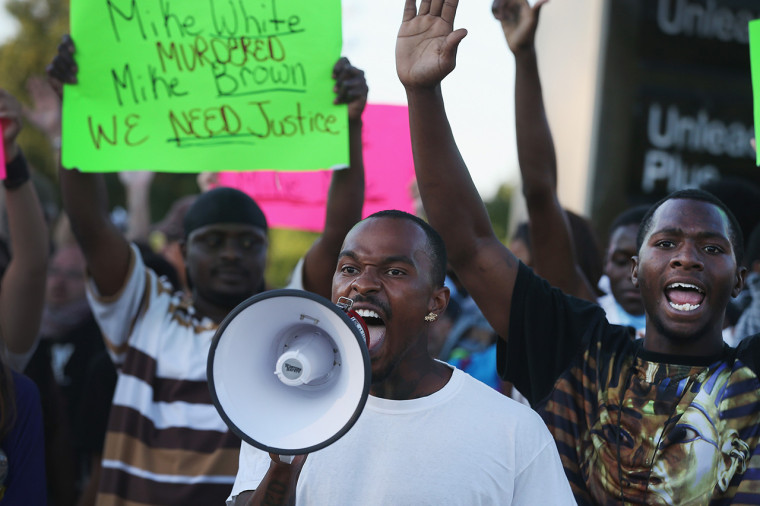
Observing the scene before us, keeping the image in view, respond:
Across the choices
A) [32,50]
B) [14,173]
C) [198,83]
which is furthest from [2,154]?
[32,50]

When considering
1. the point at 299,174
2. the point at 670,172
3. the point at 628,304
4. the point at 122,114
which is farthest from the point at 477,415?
the point at 670,172

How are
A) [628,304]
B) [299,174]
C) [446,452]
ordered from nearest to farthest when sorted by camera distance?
1. [446,452]
2. [628,304]
3. [299,174]

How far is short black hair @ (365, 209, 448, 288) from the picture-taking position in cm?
231

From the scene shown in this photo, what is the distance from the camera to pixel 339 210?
134 inches

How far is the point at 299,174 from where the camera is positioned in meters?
4.43

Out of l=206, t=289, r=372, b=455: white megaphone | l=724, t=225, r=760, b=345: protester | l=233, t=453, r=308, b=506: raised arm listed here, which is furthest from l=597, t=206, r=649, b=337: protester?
l=233, t=453, r=308, b=506: raised arm

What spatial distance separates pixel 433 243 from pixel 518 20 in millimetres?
1165

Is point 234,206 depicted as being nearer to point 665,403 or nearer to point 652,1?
point 665,403

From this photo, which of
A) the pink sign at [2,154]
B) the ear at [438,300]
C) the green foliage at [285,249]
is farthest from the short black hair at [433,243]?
the green foliage at [285,249]

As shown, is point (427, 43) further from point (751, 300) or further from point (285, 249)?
point (285, 249)

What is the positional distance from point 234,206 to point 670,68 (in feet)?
12.0

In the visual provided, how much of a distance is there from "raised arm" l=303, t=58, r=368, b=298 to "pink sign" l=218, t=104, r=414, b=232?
89 centimetres

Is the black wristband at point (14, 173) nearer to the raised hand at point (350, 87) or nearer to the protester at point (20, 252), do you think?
the protester at point (20, 252)

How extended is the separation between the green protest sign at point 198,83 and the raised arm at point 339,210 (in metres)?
0.13
